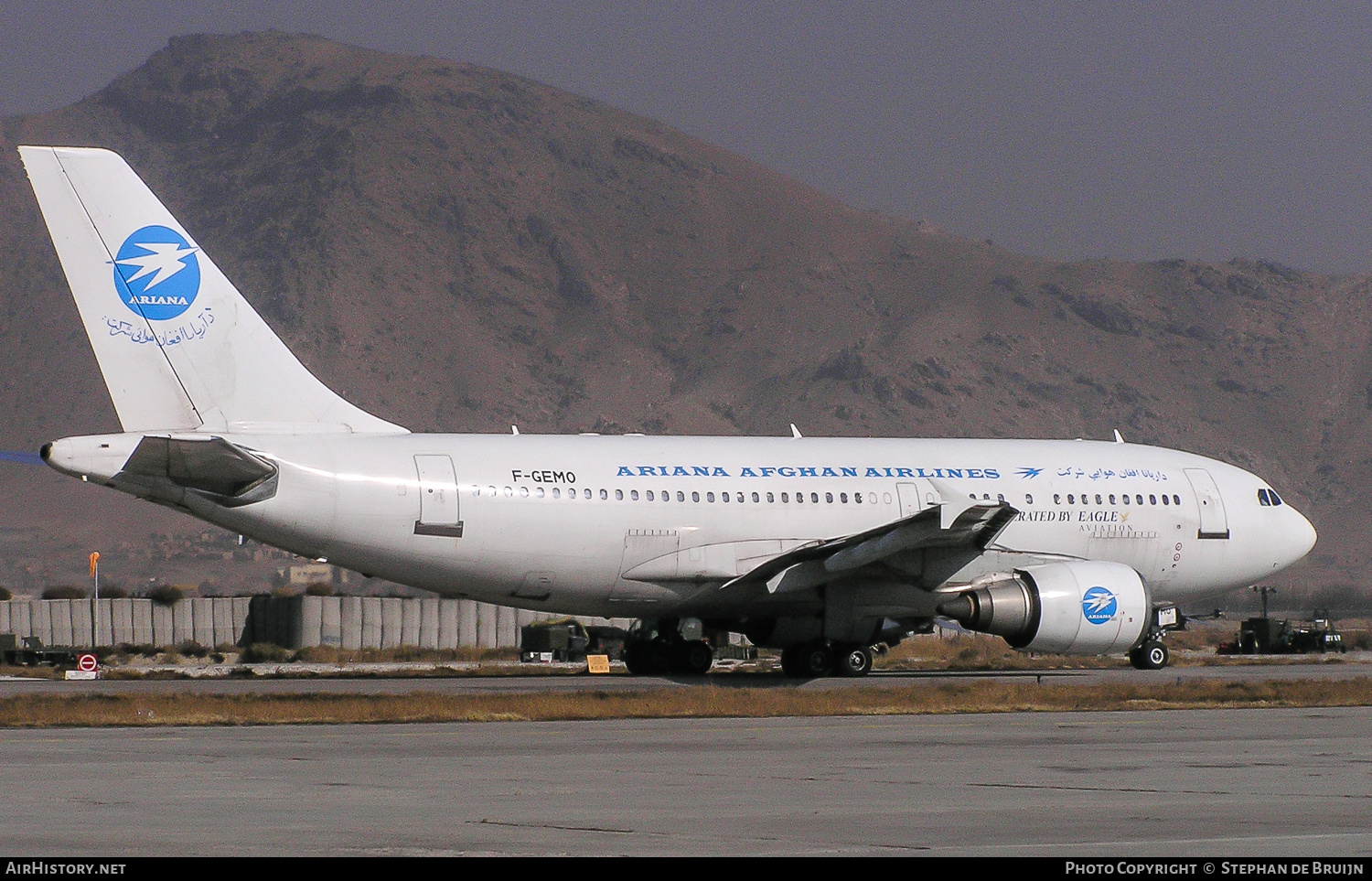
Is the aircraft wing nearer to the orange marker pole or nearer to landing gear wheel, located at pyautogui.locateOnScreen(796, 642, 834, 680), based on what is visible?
landing gear wheel, located at pyautogui.locateOnScreen(796, 642, 834, 680)

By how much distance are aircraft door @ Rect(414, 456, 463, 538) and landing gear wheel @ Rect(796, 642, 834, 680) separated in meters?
6.54

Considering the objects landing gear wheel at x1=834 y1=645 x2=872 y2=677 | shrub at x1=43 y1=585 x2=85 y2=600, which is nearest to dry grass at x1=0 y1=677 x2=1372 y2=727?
landing gear wheel at x1=834 y1=645 x2=872 y2=677

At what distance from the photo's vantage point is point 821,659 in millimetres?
32438

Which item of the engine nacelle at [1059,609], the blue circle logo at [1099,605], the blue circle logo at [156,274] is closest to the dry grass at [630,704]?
the engine nacelle at [1059,609]

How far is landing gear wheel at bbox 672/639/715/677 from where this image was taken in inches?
1321

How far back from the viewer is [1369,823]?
12.6 metres

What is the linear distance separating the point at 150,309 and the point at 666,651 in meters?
10.9

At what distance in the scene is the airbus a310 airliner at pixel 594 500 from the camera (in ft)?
93.6

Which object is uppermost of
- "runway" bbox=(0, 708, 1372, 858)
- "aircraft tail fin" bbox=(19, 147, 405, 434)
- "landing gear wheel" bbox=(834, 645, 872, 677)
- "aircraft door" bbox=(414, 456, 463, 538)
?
"aircraft tail fin" bbox=(19, 147, 405, 434)

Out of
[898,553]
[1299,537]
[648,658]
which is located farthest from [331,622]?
[898,553]

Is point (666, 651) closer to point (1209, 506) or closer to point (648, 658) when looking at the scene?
A: point (648, 658)

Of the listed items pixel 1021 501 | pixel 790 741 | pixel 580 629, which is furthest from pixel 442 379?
pixel 790 741

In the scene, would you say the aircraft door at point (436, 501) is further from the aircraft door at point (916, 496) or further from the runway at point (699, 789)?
the aircraft door at point (916, 496)

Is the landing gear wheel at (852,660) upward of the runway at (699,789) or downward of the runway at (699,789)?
upward
